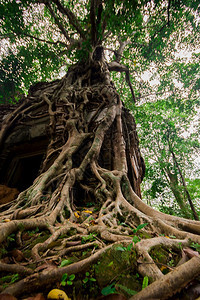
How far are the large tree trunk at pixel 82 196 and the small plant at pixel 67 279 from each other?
22 mm

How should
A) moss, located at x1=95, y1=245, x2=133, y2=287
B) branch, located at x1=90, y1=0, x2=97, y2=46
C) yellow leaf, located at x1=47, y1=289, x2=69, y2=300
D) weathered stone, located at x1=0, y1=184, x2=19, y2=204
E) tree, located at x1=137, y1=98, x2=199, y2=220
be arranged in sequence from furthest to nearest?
tree, located at x1=137, y1=98, x2=199, y2=220, branch, located at x1=90, y1=0, x2=97, y2=46, weathered stone, located at x1=0, y1=184, x2=19, y2=204, moss, located at x1=95, y1=245, x2=133, y2=287, yellow leaf, located at x1=47, y1=289, x2=69, y2=300

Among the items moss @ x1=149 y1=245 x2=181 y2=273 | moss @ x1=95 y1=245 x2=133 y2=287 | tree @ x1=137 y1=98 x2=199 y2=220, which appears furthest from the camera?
tree @ x1=137 y1=98 x2=199 y2=220

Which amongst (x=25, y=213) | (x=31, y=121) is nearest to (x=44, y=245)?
(x=25, y=213)

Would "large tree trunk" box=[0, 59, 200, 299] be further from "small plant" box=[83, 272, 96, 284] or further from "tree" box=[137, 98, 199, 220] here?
"tree" box=[137, 98, 199, 220]

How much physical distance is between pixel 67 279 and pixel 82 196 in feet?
5.72

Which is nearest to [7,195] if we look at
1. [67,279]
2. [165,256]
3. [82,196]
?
[82,196]

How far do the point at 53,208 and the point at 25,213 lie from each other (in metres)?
0.31

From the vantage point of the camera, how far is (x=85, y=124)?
3.54 meters

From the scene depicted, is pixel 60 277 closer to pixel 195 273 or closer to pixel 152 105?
pixel 195 273

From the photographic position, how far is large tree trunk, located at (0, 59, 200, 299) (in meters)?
0.96

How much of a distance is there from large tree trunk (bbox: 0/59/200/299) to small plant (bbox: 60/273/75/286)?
22mm

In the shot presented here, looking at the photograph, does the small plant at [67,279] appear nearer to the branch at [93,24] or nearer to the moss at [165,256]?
the moss at [165,256]

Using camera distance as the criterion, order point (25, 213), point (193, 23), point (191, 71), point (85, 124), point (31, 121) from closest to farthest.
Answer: point (25, 213)
point (85, 124)
point (31, 121)
point (193, 23)
point (191, 71)

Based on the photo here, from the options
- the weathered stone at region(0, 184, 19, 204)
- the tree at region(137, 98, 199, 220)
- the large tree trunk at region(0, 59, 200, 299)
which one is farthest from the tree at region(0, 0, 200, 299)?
the tree at region(137, 98, 199, 220)
